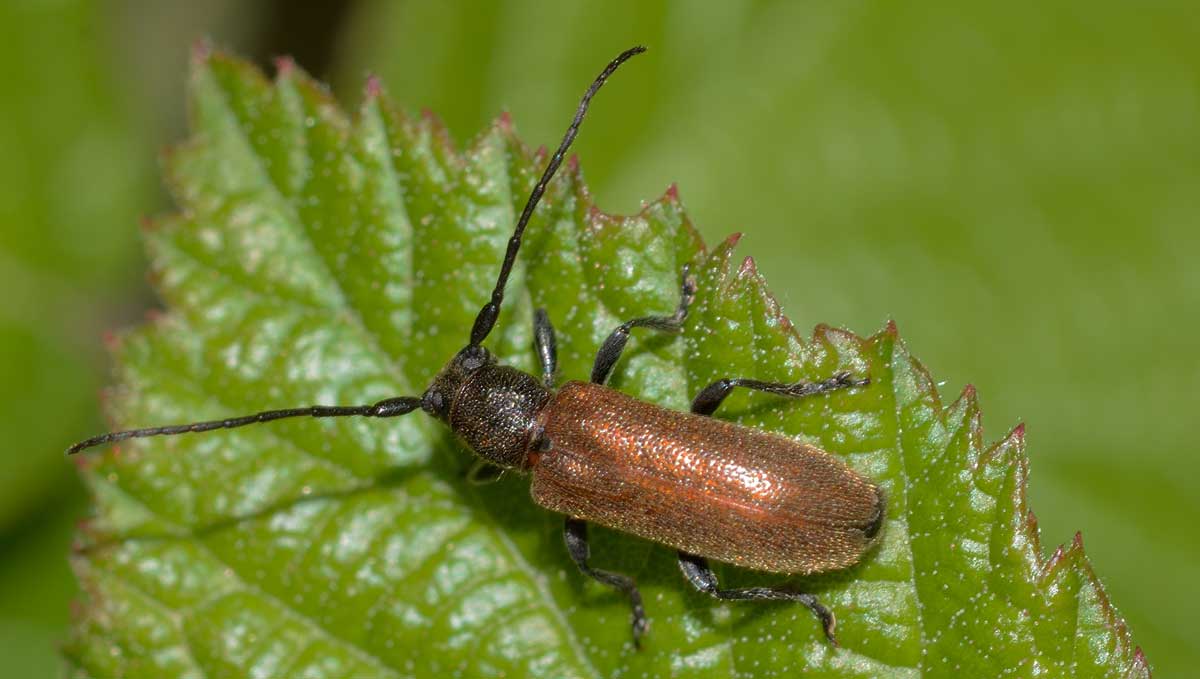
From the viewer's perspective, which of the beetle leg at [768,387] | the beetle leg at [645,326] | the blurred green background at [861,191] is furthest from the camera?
the blurred green background at [861,191]

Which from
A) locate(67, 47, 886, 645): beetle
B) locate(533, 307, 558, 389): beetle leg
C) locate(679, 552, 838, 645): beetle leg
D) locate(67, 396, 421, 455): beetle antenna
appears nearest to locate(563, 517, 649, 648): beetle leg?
locate(67, 47, 886, 645): beetle

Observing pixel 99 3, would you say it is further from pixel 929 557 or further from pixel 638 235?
pixel 929 557

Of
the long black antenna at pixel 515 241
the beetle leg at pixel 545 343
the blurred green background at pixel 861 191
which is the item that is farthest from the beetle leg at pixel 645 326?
the blurred green background at pixel 861 191

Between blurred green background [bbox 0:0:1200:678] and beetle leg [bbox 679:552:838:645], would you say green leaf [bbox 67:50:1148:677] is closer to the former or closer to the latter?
beetle leg [bbox 679:552:838:645]

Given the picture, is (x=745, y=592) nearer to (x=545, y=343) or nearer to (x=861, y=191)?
(x=545, y=343)

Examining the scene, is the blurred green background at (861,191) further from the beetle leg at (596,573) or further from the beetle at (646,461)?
the beetle leg at (596,573)

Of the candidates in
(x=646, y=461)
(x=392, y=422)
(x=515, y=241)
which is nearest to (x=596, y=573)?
(x=646, y=461)

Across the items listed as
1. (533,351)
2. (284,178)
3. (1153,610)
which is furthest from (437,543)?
(1153,610)

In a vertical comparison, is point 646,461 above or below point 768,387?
below
